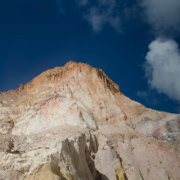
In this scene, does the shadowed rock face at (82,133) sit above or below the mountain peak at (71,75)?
below

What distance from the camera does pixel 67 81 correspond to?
29.7m

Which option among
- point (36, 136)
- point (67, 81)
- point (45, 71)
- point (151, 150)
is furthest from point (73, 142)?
point (45, 71)

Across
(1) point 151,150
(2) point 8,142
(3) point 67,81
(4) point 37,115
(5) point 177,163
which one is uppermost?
(3) point 67,81

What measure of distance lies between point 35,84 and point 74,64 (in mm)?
6672

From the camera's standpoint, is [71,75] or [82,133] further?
[71,75]

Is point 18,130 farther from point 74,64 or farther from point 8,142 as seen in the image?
point 74,64

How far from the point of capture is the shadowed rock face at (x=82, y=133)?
12.3 metres

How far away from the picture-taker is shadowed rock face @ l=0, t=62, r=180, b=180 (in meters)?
12.3

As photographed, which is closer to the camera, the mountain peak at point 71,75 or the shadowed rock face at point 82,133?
the shadowed rock face at point 82,133

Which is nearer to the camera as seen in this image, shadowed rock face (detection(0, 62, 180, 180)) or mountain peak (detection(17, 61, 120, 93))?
shadowed rock face (detection(0, 62, 180, 180))

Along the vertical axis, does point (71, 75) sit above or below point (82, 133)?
above

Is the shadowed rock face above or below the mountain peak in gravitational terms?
below

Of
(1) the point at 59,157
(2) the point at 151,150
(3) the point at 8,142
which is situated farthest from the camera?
(2) the point at 151,150

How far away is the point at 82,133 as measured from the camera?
17828 millimetres
